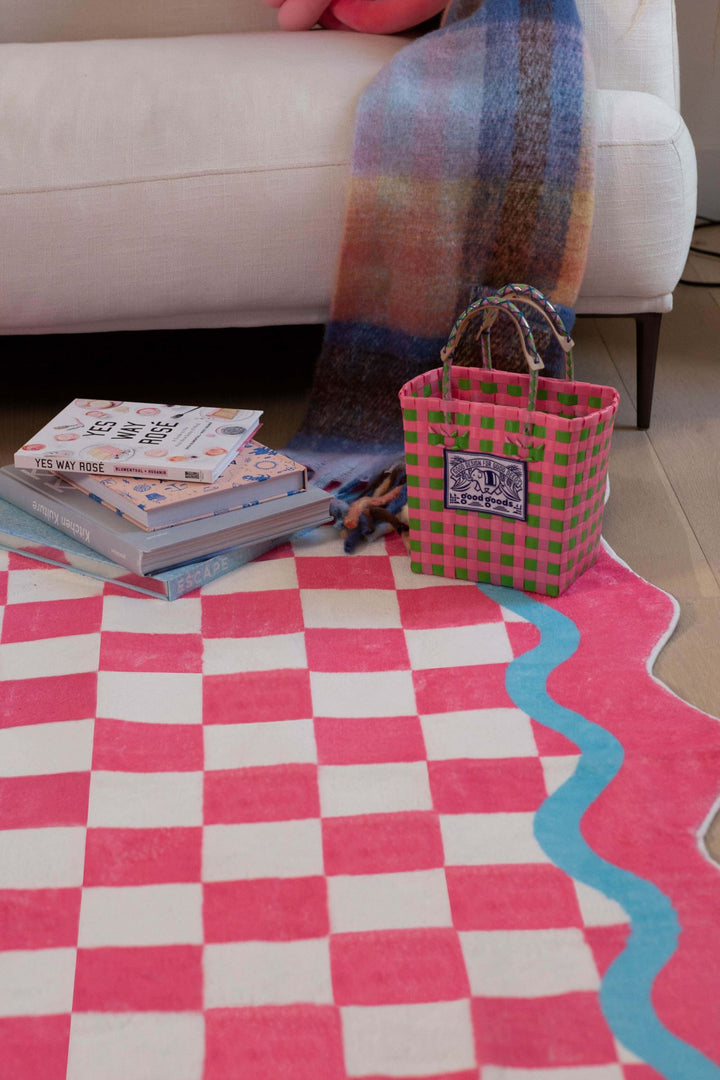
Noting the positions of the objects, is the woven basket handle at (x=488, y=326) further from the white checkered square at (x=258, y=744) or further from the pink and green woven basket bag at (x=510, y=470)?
the white checkered square at (x=258, y=744)

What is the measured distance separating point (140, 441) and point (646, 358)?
2.34 ft

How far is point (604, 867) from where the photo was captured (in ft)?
2.75

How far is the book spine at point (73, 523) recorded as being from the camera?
3.94 ft

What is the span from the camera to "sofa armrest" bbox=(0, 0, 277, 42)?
186 cm

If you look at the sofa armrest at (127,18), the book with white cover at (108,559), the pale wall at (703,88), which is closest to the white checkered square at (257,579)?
the book with white cover at (108,559)

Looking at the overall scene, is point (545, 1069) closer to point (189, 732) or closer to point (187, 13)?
point (189, 732)

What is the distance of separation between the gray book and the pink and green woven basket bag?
0.51 feet

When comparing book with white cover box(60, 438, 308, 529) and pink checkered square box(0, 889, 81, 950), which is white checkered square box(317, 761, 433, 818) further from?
book with white cover box(60, 438, 308, 529)

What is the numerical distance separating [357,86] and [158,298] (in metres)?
0.38

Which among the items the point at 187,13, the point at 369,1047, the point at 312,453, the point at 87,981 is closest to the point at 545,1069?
the point at 369,1047

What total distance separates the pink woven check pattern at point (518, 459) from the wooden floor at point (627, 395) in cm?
13

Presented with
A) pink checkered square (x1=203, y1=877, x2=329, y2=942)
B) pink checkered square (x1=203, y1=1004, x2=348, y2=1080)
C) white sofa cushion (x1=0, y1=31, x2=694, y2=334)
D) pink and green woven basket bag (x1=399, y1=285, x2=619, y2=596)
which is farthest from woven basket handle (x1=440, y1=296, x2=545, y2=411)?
pink checkered square (x1=203, y1=1004, x2=348, y2=1080)

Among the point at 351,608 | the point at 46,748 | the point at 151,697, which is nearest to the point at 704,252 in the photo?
the point at 351,608

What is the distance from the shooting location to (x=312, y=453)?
1494mm
